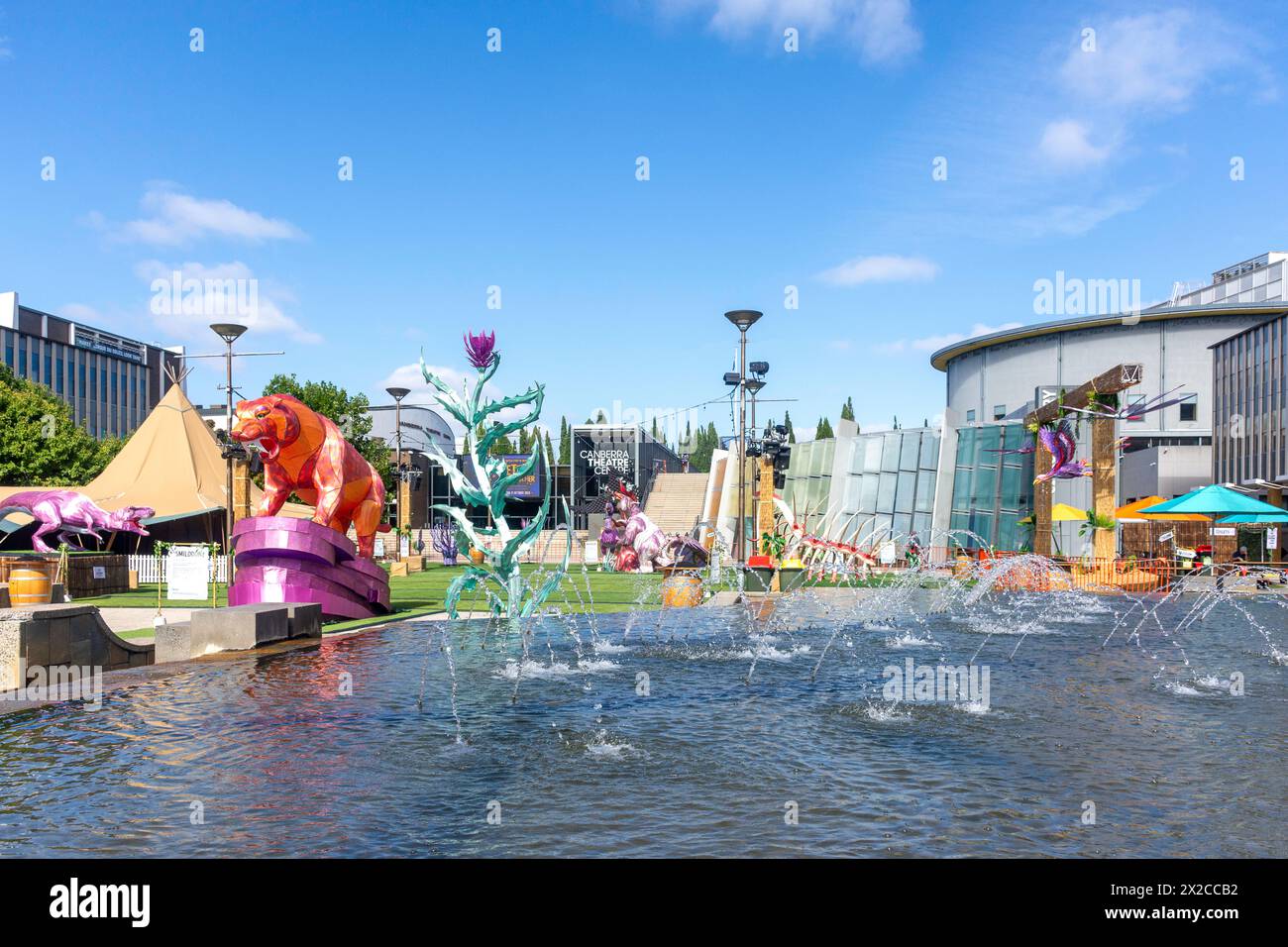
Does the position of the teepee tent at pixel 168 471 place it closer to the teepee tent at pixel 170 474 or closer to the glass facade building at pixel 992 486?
the teepee tent at pixel 170 474

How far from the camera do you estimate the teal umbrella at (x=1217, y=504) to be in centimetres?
2716

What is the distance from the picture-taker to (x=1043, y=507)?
30.6 metres

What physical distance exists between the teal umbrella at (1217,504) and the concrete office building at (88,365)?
7144cm

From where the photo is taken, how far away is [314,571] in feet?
57.6

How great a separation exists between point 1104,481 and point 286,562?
23333 millimetres

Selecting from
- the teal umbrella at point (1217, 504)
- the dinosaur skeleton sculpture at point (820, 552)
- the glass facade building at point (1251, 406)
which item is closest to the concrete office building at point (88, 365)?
the dinosaur skeleton sculpture at point (820, 552)

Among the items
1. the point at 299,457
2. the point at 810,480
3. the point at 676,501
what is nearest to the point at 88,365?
the point at 676,501

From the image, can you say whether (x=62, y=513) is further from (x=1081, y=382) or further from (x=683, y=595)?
(x=1081, y=382)

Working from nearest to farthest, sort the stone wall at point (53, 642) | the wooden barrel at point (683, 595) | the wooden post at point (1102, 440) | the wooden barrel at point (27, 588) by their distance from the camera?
1. the stone wall at point (53, 642)
2. the wooden barrel at point (27, 588)
3. the wooden barrel at point (683, 595)
4. the wooden post at point (1102, 440)

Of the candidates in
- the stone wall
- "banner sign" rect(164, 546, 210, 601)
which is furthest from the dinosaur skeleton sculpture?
the stone wall

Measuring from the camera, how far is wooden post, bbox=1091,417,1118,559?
27.4 meters

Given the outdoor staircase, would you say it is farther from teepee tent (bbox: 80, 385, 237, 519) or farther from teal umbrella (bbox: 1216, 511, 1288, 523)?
teal umbrella (bbox: 1216, 511, 1288, 523)
